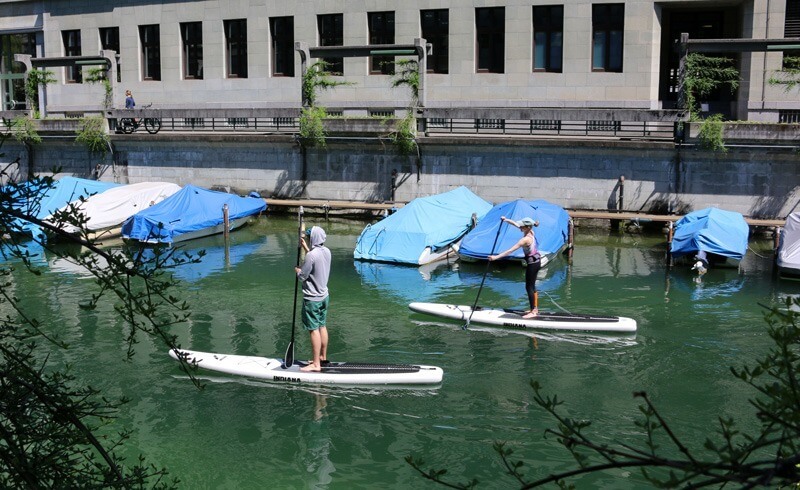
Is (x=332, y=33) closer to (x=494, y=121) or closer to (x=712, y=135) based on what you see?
(x=494, y=121)

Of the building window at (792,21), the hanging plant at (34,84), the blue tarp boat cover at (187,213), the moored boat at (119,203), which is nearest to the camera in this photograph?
the blue tarp boat cover at (187,213)

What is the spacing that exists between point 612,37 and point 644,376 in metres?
22.7

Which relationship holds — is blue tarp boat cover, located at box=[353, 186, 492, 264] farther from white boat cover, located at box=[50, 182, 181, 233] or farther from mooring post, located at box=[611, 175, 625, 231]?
white boat cover, located at box=[50, 182, 181, 233]

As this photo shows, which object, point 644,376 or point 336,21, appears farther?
point 336,21

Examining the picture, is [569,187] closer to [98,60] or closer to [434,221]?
[434,221]

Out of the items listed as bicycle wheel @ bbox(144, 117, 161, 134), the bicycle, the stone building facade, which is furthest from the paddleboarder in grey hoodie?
the bicycle

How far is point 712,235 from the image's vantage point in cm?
2275

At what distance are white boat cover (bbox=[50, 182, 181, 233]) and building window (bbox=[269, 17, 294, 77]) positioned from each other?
11154 mm

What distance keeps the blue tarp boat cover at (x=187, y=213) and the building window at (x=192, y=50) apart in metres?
13.9

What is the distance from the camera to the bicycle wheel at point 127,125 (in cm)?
3531

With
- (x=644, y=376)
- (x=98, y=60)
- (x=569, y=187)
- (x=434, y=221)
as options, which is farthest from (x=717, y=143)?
(x=98, y=60)

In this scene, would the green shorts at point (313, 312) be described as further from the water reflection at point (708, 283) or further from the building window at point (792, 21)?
the building window at point (792, 21)

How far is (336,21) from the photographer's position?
38656mm

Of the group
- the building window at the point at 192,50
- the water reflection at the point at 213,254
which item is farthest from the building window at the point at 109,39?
the water reflection at the point at 213,254
